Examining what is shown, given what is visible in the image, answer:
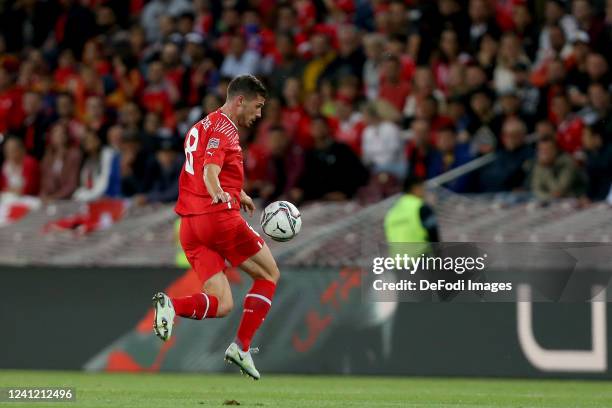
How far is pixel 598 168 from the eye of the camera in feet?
42.8

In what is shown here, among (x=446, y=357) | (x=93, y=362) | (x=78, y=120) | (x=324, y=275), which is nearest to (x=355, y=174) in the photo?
(x=324, y=275)

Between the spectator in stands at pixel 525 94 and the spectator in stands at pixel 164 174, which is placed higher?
the spectator in stands at pixel 525 94

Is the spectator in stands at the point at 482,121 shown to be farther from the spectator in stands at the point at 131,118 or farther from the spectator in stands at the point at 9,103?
the spectator in stands at the point at 9,103

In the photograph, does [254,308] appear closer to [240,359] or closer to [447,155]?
[240,359]

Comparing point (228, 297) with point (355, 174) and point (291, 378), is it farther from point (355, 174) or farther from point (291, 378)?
point (355, 174)

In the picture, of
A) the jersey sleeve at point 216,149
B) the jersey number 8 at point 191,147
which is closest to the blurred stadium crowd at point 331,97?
the jersey number 8 at point 191,147

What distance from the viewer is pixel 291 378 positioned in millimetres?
12492

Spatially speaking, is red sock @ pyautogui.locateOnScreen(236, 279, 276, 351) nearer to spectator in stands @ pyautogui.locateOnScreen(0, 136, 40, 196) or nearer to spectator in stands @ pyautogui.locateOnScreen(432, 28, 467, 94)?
spectator in stands @ pyautogui.locateOnScreen(0, 136, 40, 196)

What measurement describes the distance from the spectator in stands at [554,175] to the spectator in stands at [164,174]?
12.7 feet

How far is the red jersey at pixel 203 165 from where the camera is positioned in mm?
8859

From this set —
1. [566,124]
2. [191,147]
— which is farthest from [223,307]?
[566,124]

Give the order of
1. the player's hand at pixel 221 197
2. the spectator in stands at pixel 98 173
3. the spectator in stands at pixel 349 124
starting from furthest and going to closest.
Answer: the spectator in stands at pixel 98 173
the spectator in stands at pixel 349 124
the player's hand at pixel 221 197

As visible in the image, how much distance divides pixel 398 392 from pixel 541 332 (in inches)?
91.2

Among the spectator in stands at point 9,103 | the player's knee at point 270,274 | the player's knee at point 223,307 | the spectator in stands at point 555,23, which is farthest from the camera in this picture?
the spectator in stands at point 9,103
